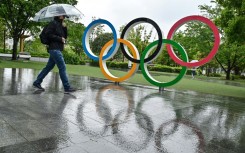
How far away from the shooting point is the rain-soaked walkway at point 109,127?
2.88 meters

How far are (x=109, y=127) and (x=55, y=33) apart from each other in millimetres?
3735

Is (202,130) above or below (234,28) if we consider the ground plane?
below

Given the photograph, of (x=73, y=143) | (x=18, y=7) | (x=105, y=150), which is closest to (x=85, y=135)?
(x=73, y=143)

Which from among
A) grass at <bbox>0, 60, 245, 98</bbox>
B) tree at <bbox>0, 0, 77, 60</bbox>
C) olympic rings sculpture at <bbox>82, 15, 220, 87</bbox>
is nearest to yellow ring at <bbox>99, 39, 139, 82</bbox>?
olympic rings sculpture at <bbox>82, 15, 220, 87</bbox>

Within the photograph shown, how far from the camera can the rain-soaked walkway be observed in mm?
2879

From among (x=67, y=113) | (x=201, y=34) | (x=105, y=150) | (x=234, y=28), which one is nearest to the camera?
(x=105, y=150)

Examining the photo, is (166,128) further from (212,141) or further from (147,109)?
(147,109)

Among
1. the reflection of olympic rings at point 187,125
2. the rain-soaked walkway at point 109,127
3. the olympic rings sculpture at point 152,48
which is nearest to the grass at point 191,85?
the olympic rings sculpture at point 152,48

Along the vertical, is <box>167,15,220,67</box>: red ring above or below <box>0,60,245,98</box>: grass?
above

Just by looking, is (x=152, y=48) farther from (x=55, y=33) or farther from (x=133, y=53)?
(x=55, y=33)

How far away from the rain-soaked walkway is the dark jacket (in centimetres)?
160

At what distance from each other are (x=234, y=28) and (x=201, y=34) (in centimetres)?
1942

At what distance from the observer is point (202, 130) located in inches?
154

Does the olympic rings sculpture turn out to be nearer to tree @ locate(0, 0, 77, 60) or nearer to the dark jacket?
the dark jacket
